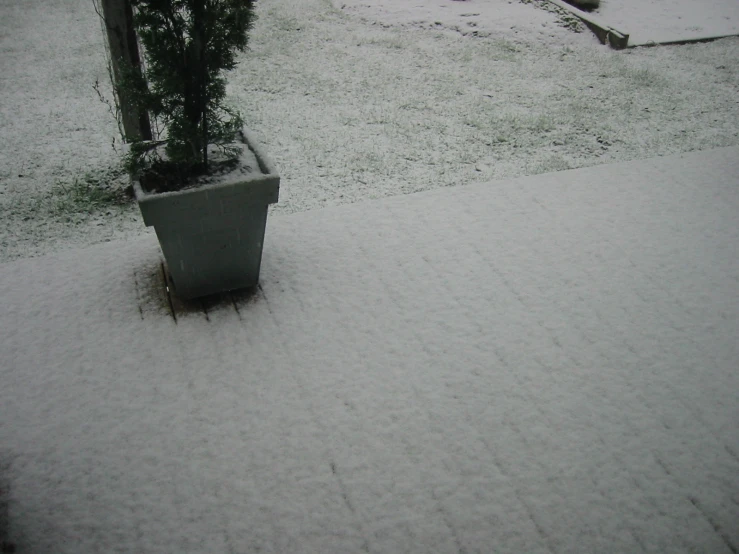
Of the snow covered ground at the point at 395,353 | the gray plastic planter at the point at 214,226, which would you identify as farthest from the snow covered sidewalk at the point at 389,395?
the gray plastic planter at the point at 214,226

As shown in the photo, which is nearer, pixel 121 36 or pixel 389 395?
pixel 389 395

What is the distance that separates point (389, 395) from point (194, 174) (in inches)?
50.3

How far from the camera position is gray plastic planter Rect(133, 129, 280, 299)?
206 cm

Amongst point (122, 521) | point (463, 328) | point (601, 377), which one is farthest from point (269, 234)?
point (601, 377)

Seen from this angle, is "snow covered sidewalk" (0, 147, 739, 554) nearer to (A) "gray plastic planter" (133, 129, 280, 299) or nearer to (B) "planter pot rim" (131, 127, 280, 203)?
(A) "gray plastic planter" (133, 129, 280, 299)

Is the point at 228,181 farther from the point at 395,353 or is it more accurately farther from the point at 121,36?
the point at 121,36

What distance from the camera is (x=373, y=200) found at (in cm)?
326

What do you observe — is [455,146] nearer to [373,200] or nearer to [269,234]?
[373,200]

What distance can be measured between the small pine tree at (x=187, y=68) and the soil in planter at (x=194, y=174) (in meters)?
0.03

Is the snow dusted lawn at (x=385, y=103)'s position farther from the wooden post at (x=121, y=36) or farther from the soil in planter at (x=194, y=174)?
the soil in planter at (x=194, y=174)

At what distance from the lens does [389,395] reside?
2.09 m

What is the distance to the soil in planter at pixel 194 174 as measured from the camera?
218 cm

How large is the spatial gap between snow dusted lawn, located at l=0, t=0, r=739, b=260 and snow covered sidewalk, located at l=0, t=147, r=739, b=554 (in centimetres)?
63

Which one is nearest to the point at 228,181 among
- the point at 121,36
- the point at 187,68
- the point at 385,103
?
the point at 187,68
